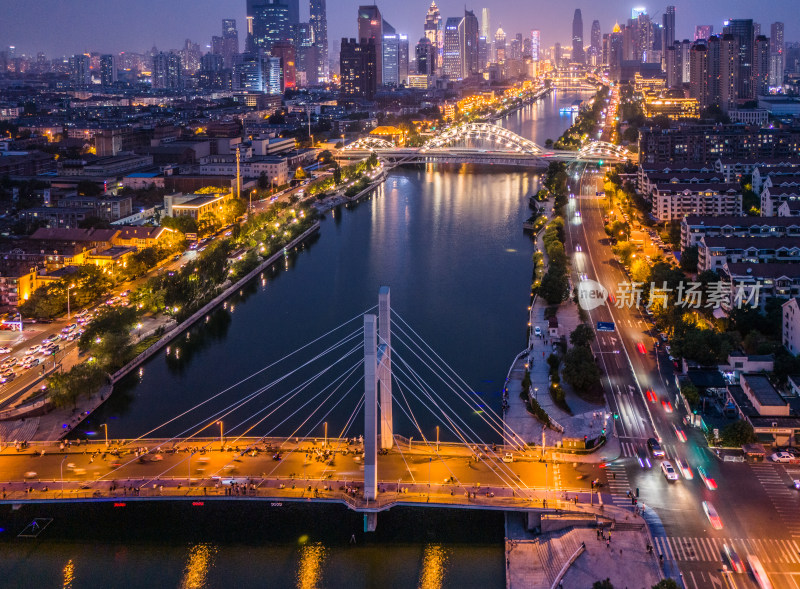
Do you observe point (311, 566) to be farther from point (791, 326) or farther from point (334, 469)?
point (791, 326)

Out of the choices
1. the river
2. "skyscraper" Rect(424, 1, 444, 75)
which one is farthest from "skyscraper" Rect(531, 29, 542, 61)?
the river

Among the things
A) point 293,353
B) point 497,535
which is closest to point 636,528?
point 497,535

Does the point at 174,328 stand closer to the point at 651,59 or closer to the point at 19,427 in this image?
the point at 19,427

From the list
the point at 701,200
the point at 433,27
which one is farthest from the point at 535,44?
the point at 701,200

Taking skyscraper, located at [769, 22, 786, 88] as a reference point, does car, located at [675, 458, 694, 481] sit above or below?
below

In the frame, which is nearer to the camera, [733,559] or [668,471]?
[733,559]

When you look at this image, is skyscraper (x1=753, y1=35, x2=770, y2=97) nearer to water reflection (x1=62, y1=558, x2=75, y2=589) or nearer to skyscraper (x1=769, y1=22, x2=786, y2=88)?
skyscraper (x1=769, y1=22, x2=786, y2=88)
